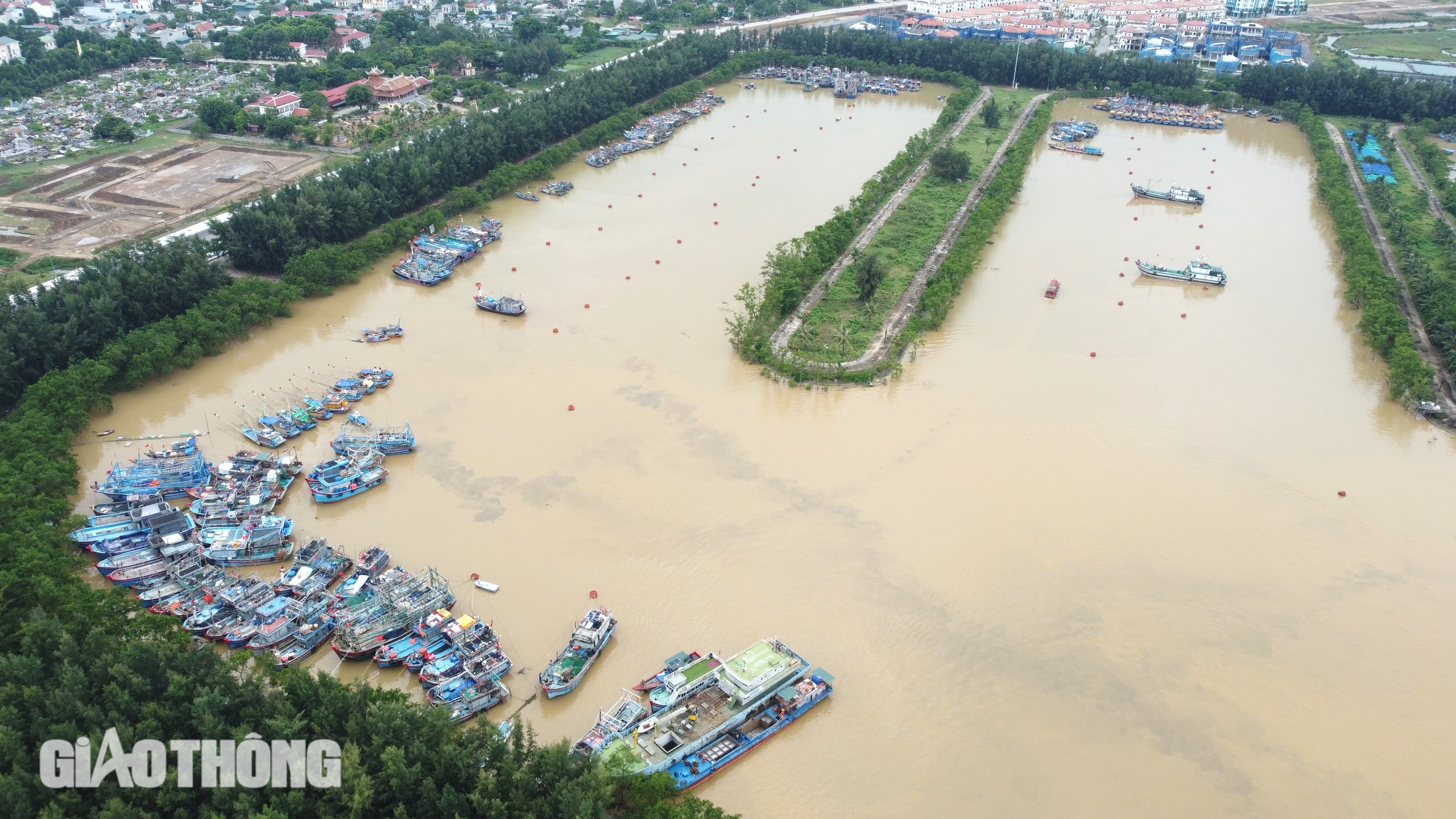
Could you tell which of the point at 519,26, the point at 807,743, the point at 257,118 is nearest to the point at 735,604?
the point at 807,743

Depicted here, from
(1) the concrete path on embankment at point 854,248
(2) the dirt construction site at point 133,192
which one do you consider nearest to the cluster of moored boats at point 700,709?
(1) the concrete path on embankment at point 854,248

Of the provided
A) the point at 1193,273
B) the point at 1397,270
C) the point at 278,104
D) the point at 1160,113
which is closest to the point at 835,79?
the point at 1160,113

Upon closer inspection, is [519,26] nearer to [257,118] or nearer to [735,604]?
[257,118]

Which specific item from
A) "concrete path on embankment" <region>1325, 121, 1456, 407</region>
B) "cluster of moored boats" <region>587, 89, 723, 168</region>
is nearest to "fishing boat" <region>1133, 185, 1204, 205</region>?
"concrete path on embankment" <region>1325, 121, 1456, 407</region>

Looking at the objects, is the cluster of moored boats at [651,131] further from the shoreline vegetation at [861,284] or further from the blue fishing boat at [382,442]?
the blue fishing boat at [382,442]

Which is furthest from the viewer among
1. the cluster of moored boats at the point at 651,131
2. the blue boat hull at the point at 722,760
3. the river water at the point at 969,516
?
the cluster of moored boats at the point at 651,131

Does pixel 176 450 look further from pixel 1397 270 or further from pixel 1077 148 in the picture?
pixel 1077 148
